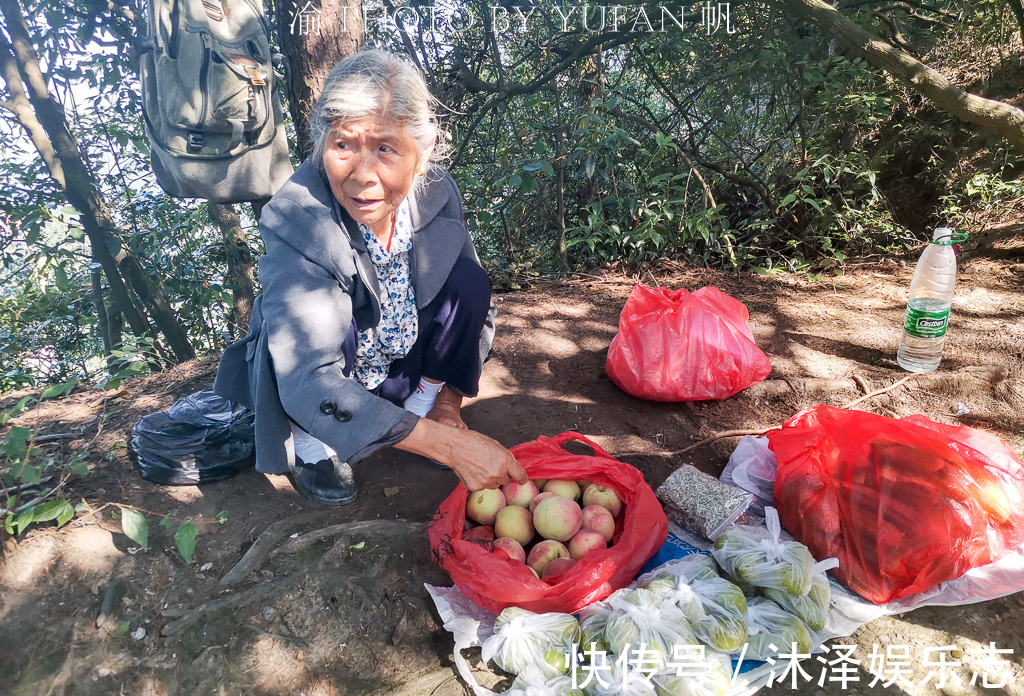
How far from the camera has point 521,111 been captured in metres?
4.18

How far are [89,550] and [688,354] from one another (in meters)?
2.25

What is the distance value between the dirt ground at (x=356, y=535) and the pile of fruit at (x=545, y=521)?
0.23 m

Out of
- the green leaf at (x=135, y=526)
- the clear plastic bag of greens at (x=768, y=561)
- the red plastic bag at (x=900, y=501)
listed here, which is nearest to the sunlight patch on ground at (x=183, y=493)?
the green leaf at (x=135, y=526)

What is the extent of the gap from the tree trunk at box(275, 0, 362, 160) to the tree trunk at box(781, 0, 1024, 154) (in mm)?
2345

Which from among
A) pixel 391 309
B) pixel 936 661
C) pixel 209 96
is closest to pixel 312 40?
pixel 209 96

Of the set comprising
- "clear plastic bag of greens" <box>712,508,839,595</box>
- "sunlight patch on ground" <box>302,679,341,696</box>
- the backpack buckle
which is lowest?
"sunlight patch on ground" <box>302,679,341,696</box>

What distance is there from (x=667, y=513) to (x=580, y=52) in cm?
309

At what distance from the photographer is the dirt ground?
1.61 metres

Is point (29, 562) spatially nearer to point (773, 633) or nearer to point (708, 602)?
point (708, 602)

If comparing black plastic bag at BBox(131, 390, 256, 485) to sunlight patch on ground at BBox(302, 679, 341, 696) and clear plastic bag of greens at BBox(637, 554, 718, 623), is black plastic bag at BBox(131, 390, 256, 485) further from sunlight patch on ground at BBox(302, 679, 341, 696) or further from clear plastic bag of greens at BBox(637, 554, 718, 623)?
clear plastic bag of greens at BBox(637, 554, 718, 623)

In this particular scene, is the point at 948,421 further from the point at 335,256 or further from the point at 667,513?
the point at 335,256

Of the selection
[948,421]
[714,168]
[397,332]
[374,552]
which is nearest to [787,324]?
[948,421]

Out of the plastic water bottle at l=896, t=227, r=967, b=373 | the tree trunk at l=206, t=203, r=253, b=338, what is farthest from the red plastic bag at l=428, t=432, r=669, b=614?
the tree trunk at l=206, t=203, r=253, b=338

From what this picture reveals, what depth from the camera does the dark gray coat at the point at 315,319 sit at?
5.30ft
